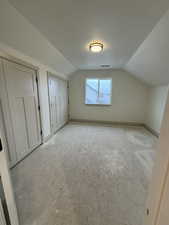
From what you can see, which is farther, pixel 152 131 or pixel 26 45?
pixel 152 131

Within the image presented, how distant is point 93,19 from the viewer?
1532mm

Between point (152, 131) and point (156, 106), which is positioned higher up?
point (156, 106)

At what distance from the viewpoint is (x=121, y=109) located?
182 inches

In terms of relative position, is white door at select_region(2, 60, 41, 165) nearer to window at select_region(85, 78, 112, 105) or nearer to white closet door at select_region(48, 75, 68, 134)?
white closet door at select_region(48, 75, 68, 134)

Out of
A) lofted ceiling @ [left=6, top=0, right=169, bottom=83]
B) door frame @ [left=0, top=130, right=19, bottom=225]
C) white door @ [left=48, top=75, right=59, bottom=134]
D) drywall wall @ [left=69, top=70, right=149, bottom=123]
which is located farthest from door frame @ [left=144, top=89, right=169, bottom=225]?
drywall wall @ [left=69, top=70, right=149, bottom=123]

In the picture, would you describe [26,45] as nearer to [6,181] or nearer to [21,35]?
[21,35]

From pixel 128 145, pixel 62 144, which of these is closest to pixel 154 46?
pixel 128 145

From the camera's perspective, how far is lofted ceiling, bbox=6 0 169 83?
1271 millimetres

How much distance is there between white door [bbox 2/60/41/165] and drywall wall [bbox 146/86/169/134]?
359 centimetres

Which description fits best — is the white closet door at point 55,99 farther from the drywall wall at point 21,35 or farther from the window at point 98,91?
the window at point 98,91

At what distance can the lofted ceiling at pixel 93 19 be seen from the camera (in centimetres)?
127

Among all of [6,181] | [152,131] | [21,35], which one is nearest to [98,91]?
[152,131]

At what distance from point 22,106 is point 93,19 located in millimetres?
1930

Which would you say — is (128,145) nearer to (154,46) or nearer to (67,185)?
(67,185)
